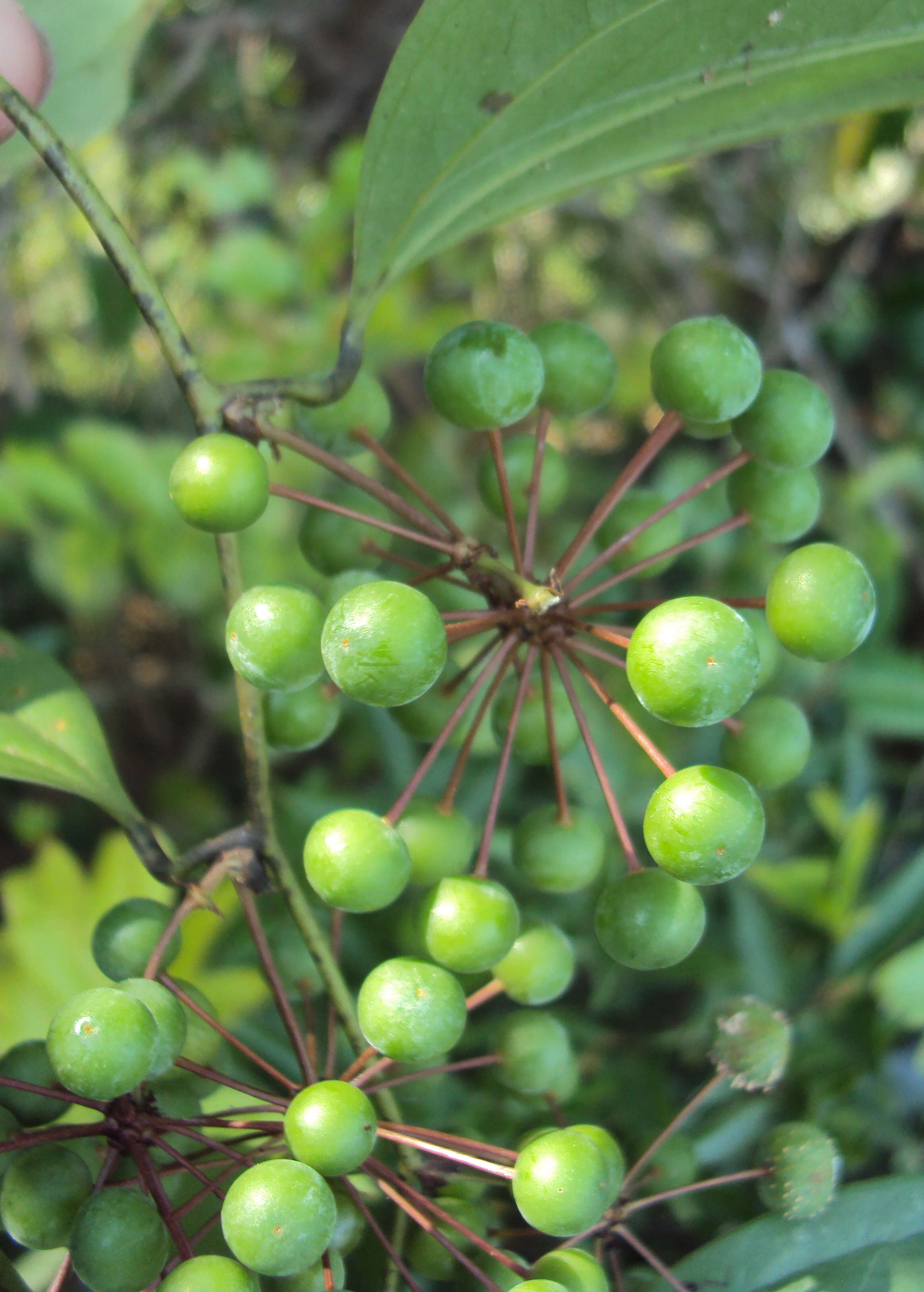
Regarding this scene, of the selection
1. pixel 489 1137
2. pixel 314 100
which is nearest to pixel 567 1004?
pixel 489 1137

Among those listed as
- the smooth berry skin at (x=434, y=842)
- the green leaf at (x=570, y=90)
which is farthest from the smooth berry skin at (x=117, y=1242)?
the green leaf at (x=570, y=90)

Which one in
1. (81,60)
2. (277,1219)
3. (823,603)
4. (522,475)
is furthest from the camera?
(81,60)

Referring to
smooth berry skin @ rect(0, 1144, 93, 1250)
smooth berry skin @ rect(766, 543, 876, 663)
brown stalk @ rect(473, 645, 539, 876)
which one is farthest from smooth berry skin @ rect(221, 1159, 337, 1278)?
smooth berry skin @ rect(766, 543, 876, 663)

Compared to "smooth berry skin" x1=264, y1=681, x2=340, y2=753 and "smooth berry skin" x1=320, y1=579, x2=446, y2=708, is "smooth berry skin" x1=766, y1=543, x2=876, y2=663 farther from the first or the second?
"smooth berry skin" x1=264, y1=681, x2=340, y2=753

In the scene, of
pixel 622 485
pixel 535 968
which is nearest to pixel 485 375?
pixel 622 485

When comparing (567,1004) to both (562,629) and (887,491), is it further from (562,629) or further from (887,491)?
(887,491)

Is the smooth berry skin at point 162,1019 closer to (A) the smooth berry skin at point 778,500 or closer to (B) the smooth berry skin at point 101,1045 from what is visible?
(B) the smooth berry skin at point 101,1045

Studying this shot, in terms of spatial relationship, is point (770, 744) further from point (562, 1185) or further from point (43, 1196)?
point (43, 1196)
